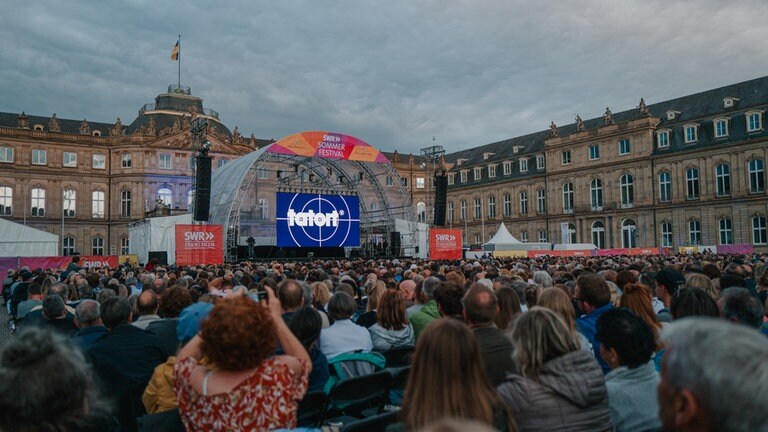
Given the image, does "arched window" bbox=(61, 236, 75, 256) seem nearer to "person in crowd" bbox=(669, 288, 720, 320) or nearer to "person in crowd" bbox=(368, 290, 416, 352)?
"person in crowd" bbox=(368, 290, 416, 352)

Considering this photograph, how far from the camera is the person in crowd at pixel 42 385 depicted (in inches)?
76.5

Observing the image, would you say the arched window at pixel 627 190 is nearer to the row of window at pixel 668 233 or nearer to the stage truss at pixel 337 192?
the row of window at pixel 668 233

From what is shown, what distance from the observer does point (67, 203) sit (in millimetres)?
49875

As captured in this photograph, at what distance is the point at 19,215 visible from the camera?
47.3 metres

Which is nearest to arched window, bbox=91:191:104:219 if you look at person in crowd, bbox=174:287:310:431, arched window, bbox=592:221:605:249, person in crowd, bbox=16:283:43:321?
person in crowd, bbox=16:283:43:321

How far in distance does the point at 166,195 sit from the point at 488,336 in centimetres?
5212

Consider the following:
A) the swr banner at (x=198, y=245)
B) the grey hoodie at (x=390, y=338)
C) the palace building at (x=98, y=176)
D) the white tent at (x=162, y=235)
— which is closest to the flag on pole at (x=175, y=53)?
the palace building at (x=98, y=176)

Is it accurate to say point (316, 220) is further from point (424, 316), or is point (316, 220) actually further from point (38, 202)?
point (38, 202)

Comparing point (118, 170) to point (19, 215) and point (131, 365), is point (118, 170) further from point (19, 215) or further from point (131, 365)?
point (131, 365)

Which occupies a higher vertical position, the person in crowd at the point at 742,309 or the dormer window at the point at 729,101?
the dormer window at the point at 729,101

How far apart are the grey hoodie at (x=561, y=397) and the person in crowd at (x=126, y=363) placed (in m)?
3.06

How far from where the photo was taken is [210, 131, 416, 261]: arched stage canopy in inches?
1113

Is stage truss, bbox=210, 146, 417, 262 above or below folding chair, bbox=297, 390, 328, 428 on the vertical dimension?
above

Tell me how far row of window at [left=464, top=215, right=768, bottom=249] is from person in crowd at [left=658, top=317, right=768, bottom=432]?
44.7 meters
